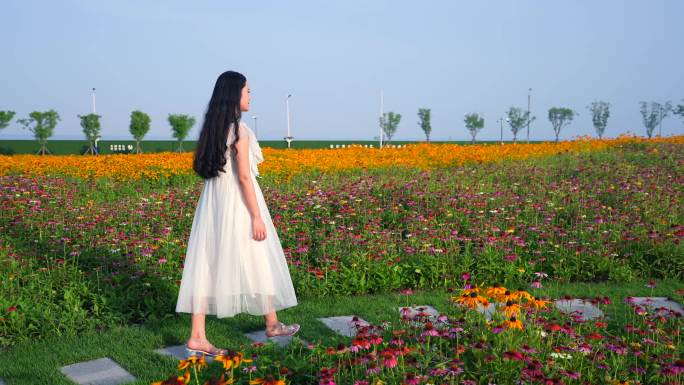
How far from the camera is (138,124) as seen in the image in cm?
3244

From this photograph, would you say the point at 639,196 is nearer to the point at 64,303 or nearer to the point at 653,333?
the point at 653,333

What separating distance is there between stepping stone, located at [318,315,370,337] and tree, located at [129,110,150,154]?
97.7 ft

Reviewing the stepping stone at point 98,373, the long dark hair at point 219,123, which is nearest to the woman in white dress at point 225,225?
the long dark hair at point 219,123

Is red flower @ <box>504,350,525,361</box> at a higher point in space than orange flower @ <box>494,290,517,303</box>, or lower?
lower

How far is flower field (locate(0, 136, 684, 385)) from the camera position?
3213 millimetres

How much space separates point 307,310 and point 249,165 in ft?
5.49

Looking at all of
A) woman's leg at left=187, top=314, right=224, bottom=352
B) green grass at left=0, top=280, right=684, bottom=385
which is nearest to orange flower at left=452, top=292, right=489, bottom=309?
green grass at left=0, top=280, right=684, bottom=385

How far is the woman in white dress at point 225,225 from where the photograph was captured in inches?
152

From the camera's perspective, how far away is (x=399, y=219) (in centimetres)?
786

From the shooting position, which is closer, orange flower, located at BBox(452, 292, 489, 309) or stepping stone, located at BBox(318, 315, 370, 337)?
orange flower, located at BBox(452, 292, 489, 309)

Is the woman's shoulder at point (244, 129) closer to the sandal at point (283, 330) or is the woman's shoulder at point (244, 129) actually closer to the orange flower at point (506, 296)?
the sandal at point (283, 330)

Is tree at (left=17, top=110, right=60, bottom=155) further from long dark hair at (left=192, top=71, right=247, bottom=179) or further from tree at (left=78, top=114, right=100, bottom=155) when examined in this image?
long dark hair at (left=192, top=71, right=247, bottom=179)

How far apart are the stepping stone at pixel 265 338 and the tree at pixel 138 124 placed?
29.8 metres

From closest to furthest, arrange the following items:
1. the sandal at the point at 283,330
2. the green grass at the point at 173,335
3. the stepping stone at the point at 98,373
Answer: the stepping stone at the point at 98,373
the green grass at the point at 173,335
the sandal at the point at 283,330
